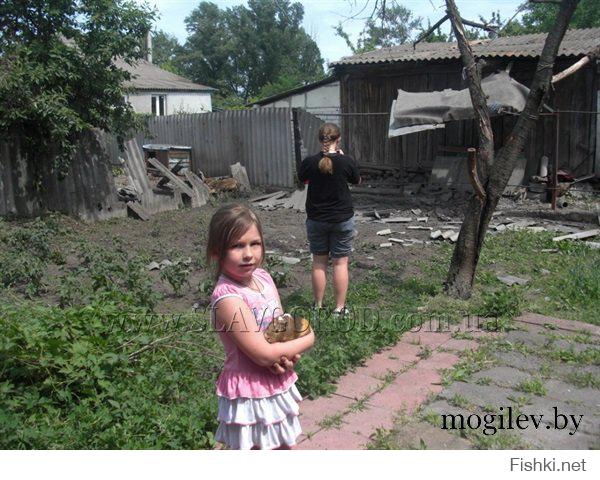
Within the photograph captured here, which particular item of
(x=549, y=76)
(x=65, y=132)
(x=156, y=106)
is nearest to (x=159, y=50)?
(x=156, y=106)

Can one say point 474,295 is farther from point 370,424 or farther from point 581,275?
point 370,424

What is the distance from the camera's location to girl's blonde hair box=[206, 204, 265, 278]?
8.05 ft

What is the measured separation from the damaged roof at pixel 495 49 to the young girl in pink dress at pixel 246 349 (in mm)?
11408

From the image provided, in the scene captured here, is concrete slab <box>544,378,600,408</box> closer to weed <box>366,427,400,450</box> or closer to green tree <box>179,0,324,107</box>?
weed <box>366,427,400,450</box>

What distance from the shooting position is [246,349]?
93.9 inches

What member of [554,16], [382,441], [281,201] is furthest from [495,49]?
[554,16]

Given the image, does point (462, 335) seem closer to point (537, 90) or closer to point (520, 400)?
point (520, 400)

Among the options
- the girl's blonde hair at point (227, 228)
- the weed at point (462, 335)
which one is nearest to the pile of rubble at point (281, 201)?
the weed at point (462, 335)

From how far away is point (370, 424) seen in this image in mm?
3445

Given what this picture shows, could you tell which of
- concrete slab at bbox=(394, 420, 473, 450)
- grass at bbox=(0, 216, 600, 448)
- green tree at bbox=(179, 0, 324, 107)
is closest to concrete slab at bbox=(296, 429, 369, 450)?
grass at bbox=(0, 216, 600, 448)

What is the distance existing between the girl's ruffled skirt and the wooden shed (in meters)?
10.4

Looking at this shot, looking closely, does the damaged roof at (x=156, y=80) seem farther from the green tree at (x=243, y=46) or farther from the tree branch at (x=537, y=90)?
the tree branch at (x=537, y=90)

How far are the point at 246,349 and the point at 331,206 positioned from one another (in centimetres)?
305

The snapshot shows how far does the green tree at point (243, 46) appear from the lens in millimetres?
61312
